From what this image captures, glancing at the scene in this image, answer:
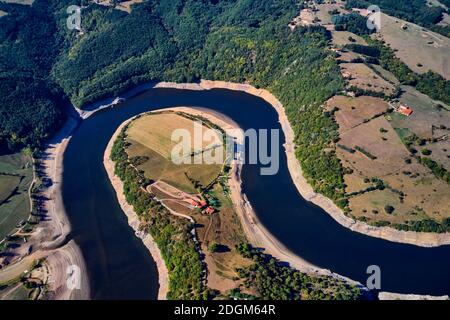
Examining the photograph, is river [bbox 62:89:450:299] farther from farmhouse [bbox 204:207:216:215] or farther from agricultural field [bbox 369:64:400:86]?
agricultural field [bbox 369:64:400:86]

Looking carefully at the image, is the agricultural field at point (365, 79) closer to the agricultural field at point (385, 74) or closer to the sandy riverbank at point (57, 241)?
the agricultural field at point (385, 74)

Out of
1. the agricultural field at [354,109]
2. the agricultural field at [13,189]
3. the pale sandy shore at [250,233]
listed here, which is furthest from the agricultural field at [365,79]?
the agricultural field at [13,189]

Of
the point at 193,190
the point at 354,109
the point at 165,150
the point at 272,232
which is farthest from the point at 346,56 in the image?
the point at 272,232

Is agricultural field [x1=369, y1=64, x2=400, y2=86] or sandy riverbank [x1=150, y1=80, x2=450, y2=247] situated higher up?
agricultural field [x1=369, y1=64, x2=400, y2=86]

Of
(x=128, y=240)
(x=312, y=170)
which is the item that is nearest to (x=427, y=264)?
(x=312, y=170)

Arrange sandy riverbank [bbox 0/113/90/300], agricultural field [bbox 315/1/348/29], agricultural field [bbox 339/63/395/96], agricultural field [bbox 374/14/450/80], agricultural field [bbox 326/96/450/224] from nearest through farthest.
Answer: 1. sandy riverbank [bbox 0/113/90/300]
2. agricultural field [bbox 326/96/450/224]
3. agricultural field [bbox 339/63/395/96]
4. agricultural field [bbox 374/14/450/80]
5. agricultural field [bbox 315/1/348/29]

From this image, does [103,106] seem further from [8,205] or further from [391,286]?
[391,286]

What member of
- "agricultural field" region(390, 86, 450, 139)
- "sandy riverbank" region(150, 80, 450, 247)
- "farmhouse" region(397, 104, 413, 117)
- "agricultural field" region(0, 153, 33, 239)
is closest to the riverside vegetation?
"sandy riverbank" region(150, 80, 450, 247)

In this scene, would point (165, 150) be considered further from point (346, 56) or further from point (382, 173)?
point (346, 56)
